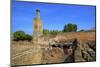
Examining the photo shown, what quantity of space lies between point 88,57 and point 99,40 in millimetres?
303

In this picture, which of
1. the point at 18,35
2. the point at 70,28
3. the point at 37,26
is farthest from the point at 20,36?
the point at 70,28

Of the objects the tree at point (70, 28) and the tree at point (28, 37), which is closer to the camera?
the tree at point (28, 37)

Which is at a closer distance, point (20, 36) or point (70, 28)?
point (20, 36)

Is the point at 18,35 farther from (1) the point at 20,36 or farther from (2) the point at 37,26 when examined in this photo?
(2) the point at 37,26

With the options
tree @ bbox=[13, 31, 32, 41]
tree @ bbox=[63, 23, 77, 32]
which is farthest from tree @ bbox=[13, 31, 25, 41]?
tree @ bbox=[63, 23, 77, 32]

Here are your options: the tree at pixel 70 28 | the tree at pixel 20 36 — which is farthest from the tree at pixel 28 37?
the tree at pixel 70 28

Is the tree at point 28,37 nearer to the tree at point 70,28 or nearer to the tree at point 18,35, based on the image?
the tree at point 18,35

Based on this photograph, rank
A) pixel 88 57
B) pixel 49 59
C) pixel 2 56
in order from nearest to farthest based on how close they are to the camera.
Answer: pixel 2 56 → pixel 49 59 → pixel 88 57

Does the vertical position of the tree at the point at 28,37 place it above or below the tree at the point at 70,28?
below

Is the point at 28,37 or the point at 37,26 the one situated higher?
the point at 37,26

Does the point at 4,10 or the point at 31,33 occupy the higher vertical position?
the point at 4,10

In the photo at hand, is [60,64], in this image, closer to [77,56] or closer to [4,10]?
[77,56]

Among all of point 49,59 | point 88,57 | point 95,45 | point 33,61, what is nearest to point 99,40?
point 95,45

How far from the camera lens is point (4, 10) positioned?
262cm
